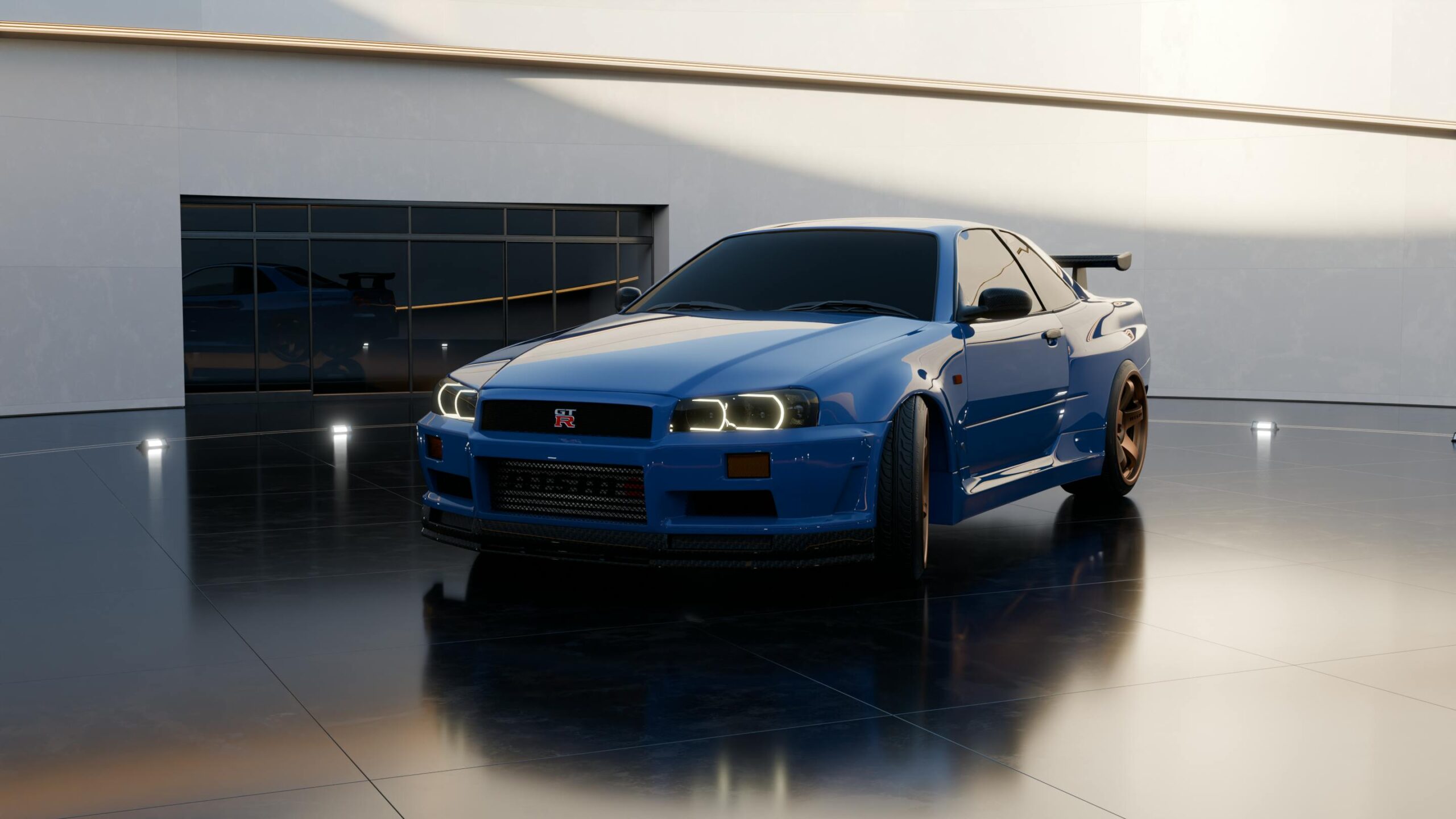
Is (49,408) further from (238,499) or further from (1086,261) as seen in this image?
(1086,261)

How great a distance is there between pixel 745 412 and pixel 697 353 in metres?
0.45

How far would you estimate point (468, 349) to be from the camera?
60.8 ft

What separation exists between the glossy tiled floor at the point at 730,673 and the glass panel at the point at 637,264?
38.2 feet

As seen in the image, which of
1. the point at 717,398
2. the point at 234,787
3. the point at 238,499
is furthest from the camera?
the point at 238,499


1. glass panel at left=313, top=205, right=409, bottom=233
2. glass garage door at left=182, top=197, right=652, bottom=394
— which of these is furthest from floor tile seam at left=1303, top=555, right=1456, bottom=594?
glass panel at left=313, top=205, right=409, bottom=233

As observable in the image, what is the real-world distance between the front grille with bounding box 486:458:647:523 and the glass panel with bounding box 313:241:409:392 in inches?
514

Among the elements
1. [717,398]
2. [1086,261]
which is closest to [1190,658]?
[717,398]

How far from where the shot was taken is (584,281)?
18812 mm

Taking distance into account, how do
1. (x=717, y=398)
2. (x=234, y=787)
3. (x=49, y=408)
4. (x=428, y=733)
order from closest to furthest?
(x=234, y=787)
(x=428, y=733)
(x=717, y=398)
(x=49, y=408)

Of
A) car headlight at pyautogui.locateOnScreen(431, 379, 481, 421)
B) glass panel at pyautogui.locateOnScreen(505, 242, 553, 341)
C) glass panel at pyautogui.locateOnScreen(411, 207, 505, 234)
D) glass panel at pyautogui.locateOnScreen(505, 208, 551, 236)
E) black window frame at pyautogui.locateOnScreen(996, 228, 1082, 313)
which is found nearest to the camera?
car headlight at pyautogui.locateOnScreen(431, 379, 481, 421)

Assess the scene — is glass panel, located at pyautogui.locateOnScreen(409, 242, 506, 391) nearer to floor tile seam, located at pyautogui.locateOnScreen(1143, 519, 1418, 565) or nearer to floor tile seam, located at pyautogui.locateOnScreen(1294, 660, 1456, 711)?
floor tile seam, located at pyautogui.locateOnScreen(1143, 519, 1418, 565)

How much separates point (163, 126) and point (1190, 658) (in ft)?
47.5

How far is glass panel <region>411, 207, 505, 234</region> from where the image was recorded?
17688 millimetres

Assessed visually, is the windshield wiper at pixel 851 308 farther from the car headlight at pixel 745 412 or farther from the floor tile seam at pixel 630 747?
the floor tile seam at pixel 630 747
